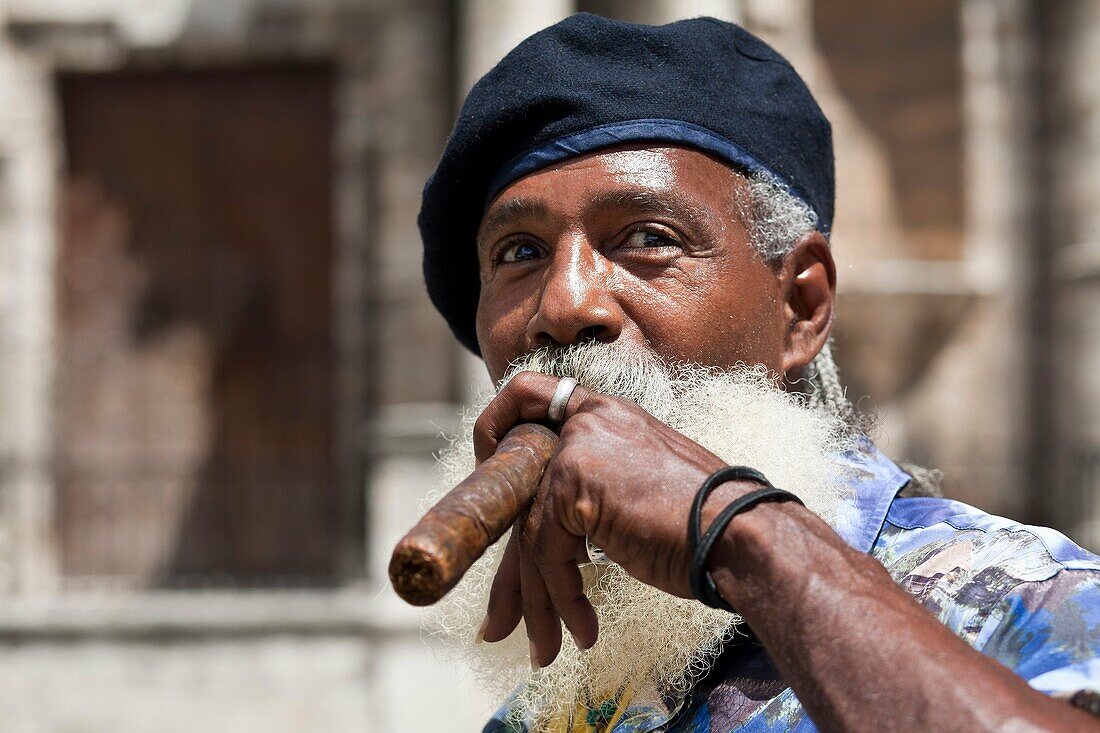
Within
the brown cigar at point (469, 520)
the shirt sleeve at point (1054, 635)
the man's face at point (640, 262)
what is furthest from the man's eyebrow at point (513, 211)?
the shirt sleeve at point (1054, 635)

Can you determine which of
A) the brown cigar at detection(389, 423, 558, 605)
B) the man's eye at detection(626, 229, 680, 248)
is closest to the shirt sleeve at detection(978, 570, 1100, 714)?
the brown cigar at detection(389, 423, 558, 605)

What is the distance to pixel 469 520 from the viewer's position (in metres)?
1.32

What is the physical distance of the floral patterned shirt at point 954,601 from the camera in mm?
1274

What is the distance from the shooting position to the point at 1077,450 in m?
7.95

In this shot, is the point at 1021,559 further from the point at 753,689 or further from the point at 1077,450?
the point at 1077,450

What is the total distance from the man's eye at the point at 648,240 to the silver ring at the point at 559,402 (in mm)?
399

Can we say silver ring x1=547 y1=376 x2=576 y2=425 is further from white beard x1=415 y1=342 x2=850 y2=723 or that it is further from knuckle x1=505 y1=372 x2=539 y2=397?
white beard x1=415 y1=342 x2=850 y2=723

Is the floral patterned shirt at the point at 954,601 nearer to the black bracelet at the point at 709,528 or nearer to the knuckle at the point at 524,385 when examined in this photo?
the black bracelet at the point at 709,528

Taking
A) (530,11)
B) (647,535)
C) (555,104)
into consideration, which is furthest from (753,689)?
(530,11)

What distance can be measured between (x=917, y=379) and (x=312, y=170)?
4.69 meters

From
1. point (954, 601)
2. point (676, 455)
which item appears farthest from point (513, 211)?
point (954, 601)

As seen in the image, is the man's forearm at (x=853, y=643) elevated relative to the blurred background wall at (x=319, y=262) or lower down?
elevated

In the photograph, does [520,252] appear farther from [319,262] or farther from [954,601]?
[319,262]

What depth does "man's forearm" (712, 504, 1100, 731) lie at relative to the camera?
1.12 meters
